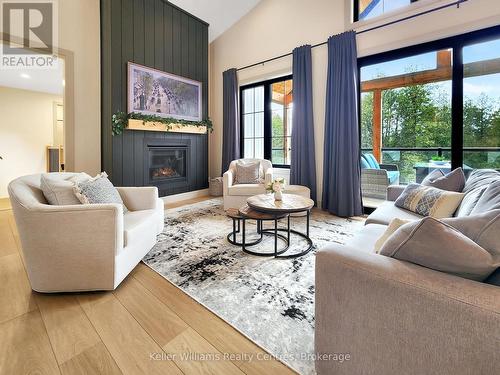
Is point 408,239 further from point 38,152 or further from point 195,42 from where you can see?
point 38,152

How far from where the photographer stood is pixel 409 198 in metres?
2.36

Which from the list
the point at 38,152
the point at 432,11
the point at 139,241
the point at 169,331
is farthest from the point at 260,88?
the point at 38,152

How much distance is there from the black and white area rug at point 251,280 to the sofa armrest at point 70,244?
1.67 ft

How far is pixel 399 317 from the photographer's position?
815 mm

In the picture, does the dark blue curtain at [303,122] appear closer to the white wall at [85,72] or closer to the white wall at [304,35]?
the white wall at [304,35]

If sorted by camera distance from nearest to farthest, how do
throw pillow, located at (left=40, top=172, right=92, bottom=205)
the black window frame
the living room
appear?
the living room < throw pillow, located at (left=40, top=172, right=92, bottom=205) < the black window frame

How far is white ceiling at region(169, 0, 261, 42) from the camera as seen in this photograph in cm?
474

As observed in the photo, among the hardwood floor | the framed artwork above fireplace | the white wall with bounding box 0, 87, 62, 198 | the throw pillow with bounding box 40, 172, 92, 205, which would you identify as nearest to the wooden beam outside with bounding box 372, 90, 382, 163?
the framed artwork above fireplace

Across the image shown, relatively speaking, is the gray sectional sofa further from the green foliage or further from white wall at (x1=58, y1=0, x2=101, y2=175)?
white wall at (x1=58, y1=0, x2=101, y2=175)

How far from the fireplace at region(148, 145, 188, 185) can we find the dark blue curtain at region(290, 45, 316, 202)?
226cm

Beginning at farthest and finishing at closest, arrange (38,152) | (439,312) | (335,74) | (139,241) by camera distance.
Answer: (38,152)
(335,74)
(139,241)
(439,312)

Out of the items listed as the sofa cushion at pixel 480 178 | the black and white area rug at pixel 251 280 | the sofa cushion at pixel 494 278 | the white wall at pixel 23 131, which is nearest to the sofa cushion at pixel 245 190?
the black and white area rug at pixel 251 280

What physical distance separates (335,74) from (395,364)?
384 cm

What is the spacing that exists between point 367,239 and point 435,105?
392 cm
